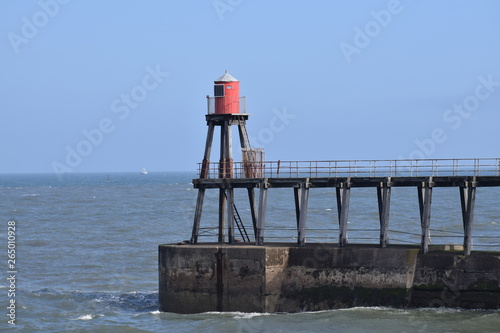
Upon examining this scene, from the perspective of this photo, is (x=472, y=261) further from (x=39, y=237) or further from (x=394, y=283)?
(x=39, y=237)

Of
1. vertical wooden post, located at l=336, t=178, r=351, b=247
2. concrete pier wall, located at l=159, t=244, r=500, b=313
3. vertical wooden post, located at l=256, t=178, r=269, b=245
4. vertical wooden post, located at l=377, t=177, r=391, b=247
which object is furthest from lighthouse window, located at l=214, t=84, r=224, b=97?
vertical wooden post, located at l=377, t=177, r=391, b=247

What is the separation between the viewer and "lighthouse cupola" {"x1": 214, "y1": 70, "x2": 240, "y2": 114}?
109ft

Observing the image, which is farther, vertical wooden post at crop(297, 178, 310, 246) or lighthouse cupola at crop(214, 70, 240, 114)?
lighthouse cupola at crop(214, 70, 240, 114)

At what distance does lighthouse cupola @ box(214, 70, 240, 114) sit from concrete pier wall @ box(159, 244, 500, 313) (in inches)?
228

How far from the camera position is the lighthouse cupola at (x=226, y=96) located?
1304 inches

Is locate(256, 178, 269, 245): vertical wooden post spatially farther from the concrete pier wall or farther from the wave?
the wave

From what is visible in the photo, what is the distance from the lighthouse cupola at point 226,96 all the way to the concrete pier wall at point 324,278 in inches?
228

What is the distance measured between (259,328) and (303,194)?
5.20 metres

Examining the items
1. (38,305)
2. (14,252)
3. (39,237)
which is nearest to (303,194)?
(38,305)

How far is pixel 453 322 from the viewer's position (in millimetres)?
28969

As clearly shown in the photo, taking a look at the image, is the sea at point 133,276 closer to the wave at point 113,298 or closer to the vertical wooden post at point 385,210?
the wave at point 113,298

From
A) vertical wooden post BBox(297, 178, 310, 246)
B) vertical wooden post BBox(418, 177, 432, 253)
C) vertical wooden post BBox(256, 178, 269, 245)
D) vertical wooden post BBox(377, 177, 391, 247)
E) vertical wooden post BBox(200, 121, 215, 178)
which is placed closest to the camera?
vertical wooden post BBox(418, 177, 432, 253)

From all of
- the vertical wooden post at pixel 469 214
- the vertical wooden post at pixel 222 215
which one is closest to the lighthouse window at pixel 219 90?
the vertical wooden post at pixel 222 215

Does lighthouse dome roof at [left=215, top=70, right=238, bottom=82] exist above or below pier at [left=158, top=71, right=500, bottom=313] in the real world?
above
